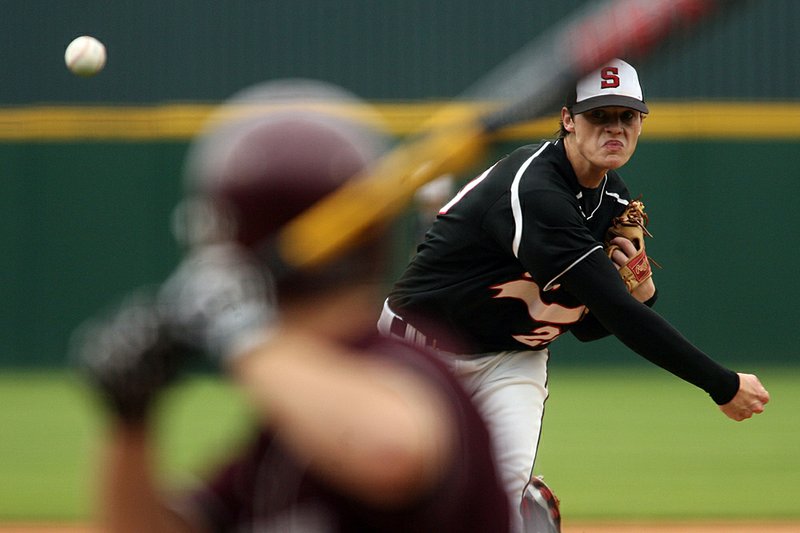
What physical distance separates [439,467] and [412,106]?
1006 cm

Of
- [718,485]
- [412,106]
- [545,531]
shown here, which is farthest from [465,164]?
[412,106]

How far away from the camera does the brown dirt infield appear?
573 cm

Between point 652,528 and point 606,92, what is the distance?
8.25ft

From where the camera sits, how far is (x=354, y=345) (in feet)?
5.16

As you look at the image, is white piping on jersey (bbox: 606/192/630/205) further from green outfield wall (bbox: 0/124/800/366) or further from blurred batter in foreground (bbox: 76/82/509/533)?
green outfield wall (bbox: 0/124/800/366)

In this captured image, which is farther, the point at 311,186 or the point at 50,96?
the point at 50,96

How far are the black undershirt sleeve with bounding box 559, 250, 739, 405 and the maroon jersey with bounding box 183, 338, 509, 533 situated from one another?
2256 millimetres

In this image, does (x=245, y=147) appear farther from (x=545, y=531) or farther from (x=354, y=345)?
(x=545, y=531)

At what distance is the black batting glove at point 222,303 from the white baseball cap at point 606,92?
2.72 m

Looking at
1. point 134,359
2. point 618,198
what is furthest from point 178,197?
point 134,359

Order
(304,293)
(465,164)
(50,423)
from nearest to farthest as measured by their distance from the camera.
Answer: (304,293)
(465,164)
(50,423)

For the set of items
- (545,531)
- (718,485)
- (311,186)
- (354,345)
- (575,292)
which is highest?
(311,186)

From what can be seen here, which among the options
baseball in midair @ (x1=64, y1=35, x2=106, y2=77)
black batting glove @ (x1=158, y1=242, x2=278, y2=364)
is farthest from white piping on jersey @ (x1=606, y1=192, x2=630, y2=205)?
baseball in midair @ (x1=64, y1=35, x2=106, y2=77)

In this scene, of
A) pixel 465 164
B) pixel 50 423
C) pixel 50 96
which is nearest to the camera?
pixel 465 164
